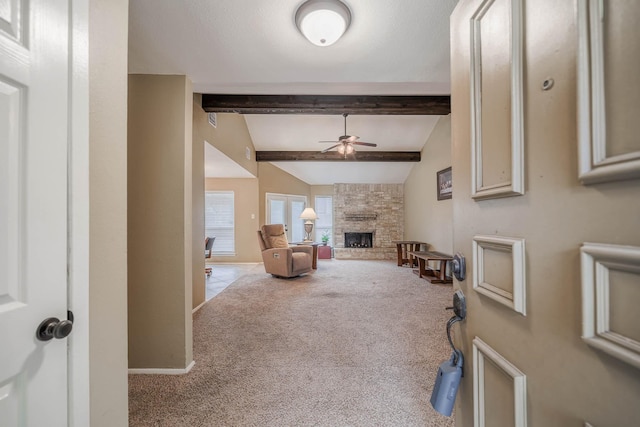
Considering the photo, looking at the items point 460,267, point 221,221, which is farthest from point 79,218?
point 221,221

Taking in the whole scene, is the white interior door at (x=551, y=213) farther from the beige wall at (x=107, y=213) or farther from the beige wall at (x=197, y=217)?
the beige wall at (x=197, y=217)

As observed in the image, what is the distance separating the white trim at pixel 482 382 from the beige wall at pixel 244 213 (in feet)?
19.0

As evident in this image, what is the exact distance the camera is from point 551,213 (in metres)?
0.50

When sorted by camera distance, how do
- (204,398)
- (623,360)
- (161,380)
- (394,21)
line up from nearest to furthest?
1. (623,360)
2. (394,21)
3. (204,398)
4. (161,380)

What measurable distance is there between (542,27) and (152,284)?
240cm

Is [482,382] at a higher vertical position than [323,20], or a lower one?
lower

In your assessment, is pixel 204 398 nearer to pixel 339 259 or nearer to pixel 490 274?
pixel 490 274

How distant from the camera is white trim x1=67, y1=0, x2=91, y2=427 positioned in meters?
0.77

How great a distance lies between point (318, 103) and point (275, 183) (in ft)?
11.8

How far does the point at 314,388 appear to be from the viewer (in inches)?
67.9

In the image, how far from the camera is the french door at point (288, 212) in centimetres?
669

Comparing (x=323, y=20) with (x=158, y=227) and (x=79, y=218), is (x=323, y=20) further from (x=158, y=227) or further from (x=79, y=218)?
(x=158, y=227)

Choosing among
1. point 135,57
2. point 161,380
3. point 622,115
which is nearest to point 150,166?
point 135,57

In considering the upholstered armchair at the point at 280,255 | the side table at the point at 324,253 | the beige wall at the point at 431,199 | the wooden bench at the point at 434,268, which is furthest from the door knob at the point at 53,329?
the side table at the point at 324,253
